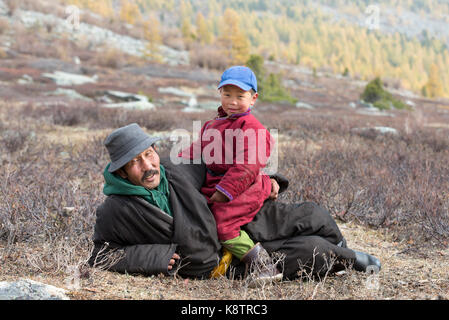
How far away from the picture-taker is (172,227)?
94.3 inches

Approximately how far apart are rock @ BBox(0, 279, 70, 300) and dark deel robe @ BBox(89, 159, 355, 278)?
364mm

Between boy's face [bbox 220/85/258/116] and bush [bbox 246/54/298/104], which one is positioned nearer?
boy's face [bbox 220/85/258/116]

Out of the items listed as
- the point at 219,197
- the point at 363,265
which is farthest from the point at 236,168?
the point at 363,265

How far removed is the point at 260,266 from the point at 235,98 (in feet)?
3.26

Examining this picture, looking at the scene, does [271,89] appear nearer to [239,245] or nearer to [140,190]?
[239,245]

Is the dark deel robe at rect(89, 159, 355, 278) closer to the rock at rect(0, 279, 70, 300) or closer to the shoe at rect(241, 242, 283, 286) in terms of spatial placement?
the shoe at rect(241, 242, 283, 286)

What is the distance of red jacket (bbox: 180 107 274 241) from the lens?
2.38m

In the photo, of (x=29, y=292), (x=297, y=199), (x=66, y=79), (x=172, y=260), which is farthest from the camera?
(x=66, y=79)

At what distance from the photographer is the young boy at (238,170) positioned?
94.0 inches

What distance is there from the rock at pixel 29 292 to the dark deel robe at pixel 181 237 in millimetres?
364

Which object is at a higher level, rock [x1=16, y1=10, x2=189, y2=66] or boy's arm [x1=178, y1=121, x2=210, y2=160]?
rock [x1=16, y1=10, x2=189, y2=66]

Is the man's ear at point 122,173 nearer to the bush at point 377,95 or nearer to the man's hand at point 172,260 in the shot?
the man's hand at point 172,260

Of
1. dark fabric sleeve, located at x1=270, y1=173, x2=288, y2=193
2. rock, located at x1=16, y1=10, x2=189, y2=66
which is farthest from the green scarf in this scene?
rock, located at x1=16, y1=10, x2=189, y2=66

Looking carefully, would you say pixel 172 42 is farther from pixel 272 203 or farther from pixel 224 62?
pixel 272 203
